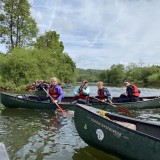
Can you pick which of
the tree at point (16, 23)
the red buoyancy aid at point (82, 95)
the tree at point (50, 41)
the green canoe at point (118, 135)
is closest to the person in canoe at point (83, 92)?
the red buoyancy aid at point (82, 95)

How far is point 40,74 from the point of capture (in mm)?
34219

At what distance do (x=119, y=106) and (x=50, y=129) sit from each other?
15.2 feet

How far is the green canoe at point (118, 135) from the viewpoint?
17.2 feet

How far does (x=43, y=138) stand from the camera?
8125mm

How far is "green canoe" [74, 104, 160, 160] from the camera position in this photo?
5.25 meters

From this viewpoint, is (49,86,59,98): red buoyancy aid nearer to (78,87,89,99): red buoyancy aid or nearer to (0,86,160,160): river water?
(0,86,160,160): river water

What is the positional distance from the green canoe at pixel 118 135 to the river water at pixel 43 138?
56 cm

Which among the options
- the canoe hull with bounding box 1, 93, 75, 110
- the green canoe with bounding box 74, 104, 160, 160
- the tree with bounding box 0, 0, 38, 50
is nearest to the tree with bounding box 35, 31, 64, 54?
the tree with bounding box 0, 0, 38, 50

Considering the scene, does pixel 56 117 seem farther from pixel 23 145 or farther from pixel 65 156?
pixel 65 156

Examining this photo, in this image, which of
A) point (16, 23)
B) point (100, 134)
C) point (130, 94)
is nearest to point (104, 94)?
point (130, 94)

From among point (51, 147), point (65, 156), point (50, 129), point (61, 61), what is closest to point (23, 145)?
point (51, 147)

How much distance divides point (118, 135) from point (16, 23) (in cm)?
3313

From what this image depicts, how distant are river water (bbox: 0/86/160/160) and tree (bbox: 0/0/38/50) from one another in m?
25.8

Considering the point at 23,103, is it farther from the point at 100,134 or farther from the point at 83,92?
the point at 100,134
